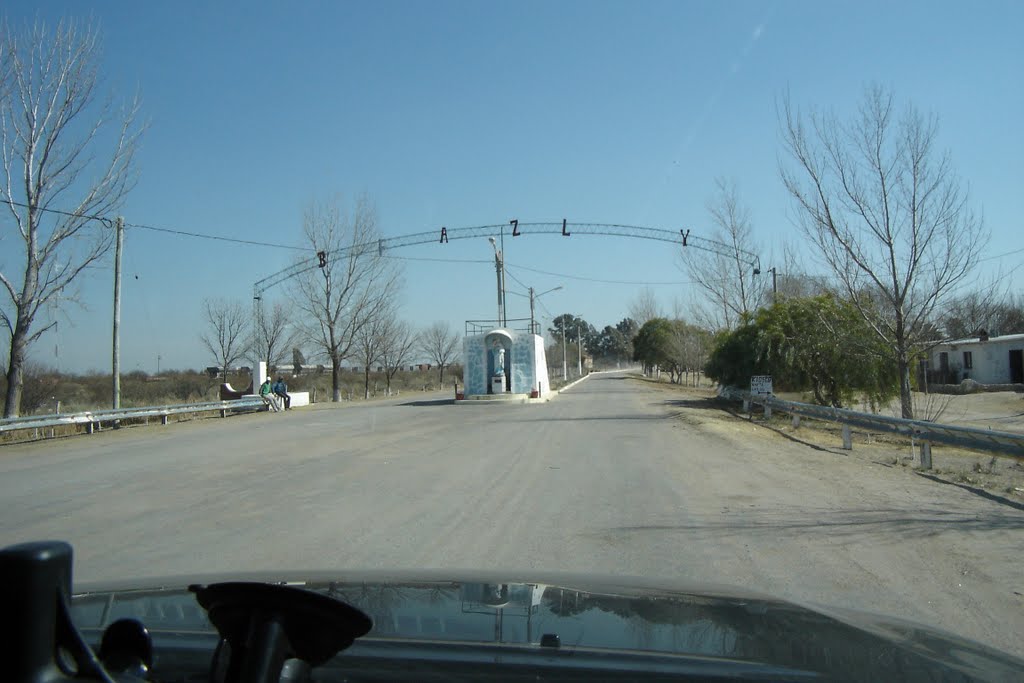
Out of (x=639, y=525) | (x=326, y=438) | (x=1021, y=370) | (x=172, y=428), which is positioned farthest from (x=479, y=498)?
(x=1021, y=370)

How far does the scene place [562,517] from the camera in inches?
349

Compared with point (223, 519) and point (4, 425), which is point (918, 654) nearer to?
point (223, 519)

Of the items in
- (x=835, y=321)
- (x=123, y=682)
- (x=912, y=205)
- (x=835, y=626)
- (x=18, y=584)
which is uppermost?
(x=912, y=205)

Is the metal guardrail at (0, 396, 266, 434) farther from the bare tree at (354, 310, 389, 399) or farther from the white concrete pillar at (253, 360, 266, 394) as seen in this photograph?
the bare tree at (354, 310, 389, 399)

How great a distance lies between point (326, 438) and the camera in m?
19.5

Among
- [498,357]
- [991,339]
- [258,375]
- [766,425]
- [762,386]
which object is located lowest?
[766,425]

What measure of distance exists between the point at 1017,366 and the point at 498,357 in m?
26.8

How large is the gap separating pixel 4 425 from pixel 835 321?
23.8 m

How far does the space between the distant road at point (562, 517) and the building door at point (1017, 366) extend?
30470 millimetres

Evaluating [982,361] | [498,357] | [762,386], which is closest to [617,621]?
[762,386]

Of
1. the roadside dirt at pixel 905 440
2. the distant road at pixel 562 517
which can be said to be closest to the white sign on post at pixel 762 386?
the roadside dirt at pixel 905 440

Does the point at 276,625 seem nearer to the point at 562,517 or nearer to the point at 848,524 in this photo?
the point at 562,517

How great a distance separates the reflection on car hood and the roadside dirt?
7.37 meters

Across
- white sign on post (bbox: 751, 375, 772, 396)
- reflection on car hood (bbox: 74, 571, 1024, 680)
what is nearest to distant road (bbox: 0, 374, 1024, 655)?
reflection on car hood (bbox: 74, 571, 1024, 680)
